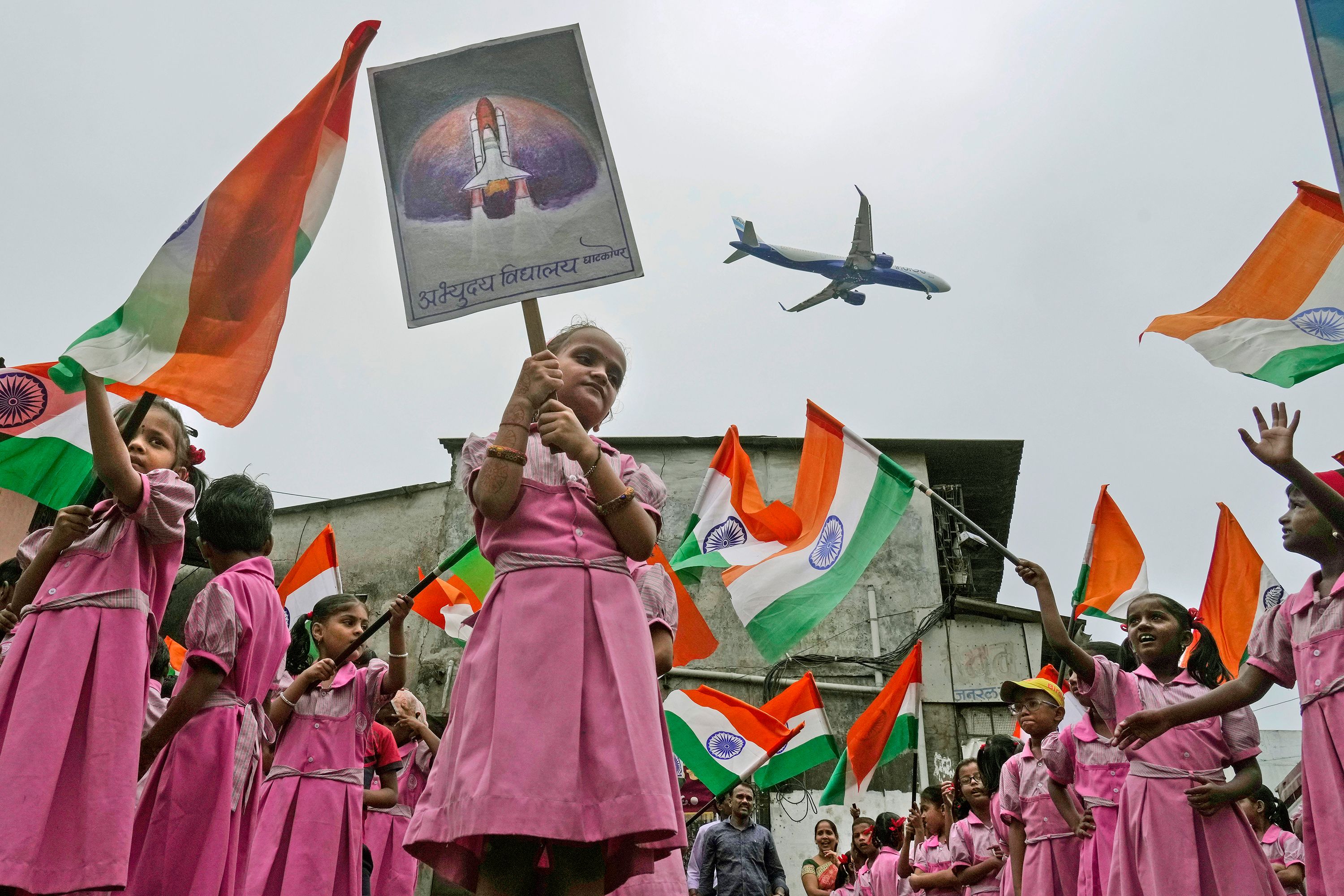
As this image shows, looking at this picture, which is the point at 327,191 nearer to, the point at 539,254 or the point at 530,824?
the point at 539,254

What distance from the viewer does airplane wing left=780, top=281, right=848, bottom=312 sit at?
3094 centimetres

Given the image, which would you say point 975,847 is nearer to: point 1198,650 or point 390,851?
point 1198,650

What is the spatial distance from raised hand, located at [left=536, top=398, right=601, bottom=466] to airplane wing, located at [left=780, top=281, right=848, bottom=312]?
28680 millimetres

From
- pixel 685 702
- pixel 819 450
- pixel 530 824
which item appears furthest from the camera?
pixel 685 702

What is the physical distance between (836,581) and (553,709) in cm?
560

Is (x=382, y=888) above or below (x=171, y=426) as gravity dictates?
below

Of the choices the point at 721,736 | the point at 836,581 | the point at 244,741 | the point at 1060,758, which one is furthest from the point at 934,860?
the point at 244,741

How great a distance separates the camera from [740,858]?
34.0 ft

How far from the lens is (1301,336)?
4688mm

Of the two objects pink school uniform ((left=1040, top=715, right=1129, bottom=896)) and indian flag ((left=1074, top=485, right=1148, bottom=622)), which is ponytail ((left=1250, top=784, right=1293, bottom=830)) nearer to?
indian flag ((left=1074, top=485, right=1148, bottom=622))

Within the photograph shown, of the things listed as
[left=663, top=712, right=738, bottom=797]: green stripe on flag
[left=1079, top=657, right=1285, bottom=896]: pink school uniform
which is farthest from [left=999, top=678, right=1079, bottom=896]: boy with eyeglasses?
[left=663, top=712, right=738, bottom=797]: green stripe on flag

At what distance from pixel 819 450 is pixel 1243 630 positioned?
11.8 feet

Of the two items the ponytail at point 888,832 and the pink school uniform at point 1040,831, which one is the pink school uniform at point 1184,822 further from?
the ponytail at point 888,832

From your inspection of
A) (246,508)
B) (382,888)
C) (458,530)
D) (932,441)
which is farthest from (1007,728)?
(246,508)
